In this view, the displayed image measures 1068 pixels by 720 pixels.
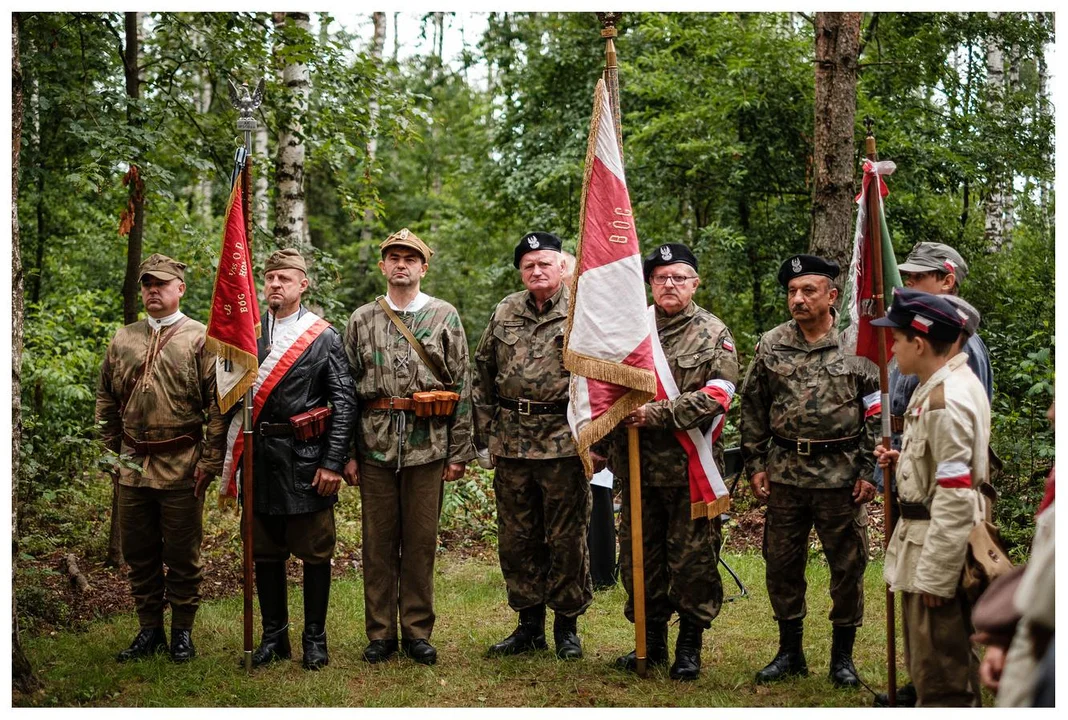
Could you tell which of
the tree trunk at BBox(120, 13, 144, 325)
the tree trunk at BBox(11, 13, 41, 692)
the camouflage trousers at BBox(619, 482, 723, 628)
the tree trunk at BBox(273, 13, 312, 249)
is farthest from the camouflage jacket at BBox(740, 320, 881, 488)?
the tree trunk at BBox(273, 13, 312, 249)

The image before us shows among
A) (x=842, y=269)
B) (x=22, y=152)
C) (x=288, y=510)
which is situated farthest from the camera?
(x=22, y=152)

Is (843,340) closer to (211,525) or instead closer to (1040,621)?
(1040,621)

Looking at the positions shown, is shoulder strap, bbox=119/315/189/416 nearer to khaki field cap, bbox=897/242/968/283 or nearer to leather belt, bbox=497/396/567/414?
leather belt, bbox=497/396/567/414

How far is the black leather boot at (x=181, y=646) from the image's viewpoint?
5.26 m

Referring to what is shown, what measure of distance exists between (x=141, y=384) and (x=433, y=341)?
1630 millimetres

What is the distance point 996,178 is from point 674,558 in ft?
24.9

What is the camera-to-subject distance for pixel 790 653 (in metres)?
4.95

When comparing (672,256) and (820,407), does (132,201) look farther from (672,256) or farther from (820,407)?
(820,407)

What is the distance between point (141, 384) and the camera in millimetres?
5316

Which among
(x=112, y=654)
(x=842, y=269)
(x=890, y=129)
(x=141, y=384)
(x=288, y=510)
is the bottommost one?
(x=112, y=654)

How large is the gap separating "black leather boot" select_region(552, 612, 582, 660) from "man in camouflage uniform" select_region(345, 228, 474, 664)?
69cm

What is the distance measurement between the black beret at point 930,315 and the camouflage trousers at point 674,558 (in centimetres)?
159


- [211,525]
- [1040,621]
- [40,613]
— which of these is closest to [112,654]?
[40,613]

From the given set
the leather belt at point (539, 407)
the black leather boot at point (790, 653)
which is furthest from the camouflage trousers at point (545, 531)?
the black leather boot at point (790, 653)
